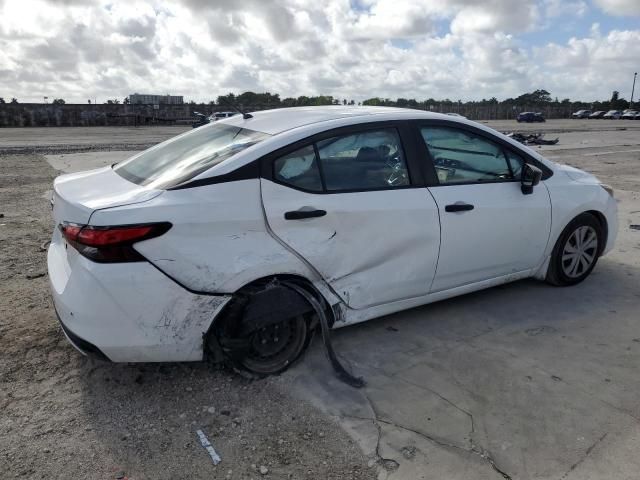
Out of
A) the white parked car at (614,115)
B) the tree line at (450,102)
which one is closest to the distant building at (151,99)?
the tree line at (450,102)

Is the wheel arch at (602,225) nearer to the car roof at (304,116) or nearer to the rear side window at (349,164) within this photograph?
the car roof at (304,116)

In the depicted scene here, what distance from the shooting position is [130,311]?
2803 mm

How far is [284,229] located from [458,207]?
4.47ft

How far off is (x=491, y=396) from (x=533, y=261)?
1685mm

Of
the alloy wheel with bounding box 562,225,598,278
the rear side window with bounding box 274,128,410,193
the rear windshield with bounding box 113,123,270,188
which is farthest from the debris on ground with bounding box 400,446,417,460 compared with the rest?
the alloy wheel with bounding box 562,225,598,278

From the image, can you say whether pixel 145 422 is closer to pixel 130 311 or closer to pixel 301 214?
pixel 130 311

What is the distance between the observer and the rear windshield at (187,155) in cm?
316

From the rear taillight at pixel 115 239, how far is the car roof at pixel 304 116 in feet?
3.52

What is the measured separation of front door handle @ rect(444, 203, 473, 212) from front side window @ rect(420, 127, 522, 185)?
18 cm

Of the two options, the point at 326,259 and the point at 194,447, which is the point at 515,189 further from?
the point at 194,447

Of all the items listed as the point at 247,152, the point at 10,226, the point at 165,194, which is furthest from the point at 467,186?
the point at 10,226

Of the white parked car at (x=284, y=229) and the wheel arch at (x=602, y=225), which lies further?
the wheel arch at (x=602, y=225)

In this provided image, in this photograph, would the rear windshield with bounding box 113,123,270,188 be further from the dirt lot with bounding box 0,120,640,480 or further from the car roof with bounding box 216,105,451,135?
the dirt lot with bounding box 0,120,640,480

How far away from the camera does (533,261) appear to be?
14.5 ft
